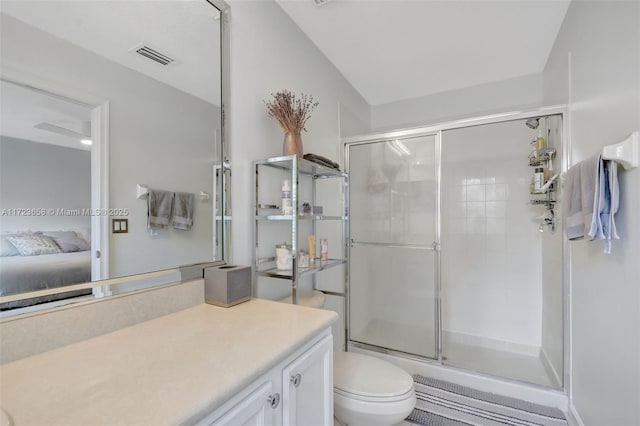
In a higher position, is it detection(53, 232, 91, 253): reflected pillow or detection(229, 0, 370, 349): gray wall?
detection(229, 0, 370, 349): gray wall

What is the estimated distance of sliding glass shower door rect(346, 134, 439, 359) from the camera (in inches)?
90.5

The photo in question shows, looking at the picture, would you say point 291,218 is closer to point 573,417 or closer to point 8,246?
point 8,246

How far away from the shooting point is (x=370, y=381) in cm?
132

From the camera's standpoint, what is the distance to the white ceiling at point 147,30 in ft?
2.56

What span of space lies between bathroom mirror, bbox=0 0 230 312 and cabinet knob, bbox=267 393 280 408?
0.59 m

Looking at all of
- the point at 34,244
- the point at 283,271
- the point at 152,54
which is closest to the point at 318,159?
the point at 283,271

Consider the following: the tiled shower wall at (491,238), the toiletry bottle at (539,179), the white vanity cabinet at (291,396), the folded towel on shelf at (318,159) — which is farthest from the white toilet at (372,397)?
the toiletry bottle at (539,179)

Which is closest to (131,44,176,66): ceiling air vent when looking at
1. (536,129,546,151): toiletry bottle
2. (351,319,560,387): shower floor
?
(351,319,560,387): shower floor

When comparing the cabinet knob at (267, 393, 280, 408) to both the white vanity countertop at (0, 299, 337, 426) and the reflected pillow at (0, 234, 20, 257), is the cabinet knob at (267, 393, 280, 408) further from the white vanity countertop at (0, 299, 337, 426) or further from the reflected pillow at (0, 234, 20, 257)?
the reflected pillow at (0, 234, 20, 257)

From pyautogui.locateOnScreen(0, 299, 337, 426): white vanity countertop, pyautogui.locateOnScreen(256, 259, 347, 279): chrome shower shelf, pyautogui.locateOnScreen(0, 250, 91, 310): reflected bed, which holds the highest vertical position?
pyautogui.locateOnScreen(0, 250, 91, 310): reflected bed

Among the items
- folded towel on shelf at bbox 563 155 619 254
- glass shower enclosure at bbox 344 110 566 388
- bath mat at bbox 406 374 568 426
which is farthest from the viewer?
glass shower enclosure at bbox 344 110 566 388

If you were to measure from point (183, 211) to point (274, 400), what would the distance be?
79 cm

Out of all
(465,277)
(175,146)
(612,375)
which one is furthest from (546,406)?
(175,146)

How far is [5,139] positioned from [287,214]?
99 centimetres
